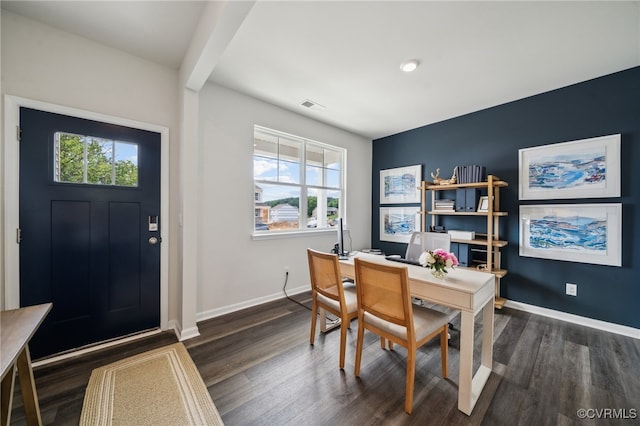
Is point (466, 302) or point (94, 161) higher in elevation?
point (94, 161)

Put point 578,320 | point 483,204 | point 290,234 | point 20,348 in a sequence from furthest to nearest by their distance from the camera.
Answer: point 290,234, point 483,204, point 578,320, point 20,348

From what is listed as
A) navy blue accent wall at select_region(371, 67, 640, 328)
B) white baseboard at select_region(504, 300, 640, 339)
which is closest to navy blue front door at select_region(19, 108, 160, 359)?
navy blue accent wall at select_region(371, 67, 640, 328)

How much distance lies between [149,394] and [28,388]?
586 millimetres

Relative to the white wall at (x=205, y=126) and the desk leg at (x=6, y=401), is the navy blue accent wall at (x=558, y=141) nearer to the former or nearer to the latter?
the white wall at (x=205, y=126)

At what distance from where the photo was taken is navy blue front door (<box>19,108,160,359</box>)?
1.82 meters

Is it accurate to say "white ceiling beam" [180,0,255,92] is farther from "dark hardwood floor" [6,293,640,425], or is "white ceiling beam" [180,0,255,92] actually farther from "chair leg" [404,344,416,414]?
"dark hardwood floor" [6,293,640,425]

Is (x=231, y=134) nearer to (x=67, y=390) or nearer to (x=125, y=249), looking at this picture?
(x=125, y=249)

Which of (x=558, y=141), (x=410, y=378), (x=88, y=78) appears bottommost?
(x=410, y=378)

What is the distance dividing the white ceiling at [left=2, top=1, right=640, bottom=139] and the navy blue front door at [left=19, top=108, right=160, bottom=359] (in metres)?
0.87

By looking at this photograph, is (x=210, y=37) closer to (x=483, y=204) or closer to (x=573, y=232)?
(x=483, y=204)

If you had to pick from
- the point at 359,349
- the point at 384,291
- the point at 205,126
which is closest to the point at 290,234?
the point at 205,126

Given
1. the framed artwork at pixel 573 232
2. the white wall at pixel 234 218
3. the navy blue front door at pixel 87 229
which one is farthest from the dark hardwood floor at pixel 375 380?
the framed artwork at pixel 573 232

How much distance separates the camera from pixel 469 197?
Answer: 3119 mm

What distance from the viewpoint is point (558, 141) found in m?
2.75
